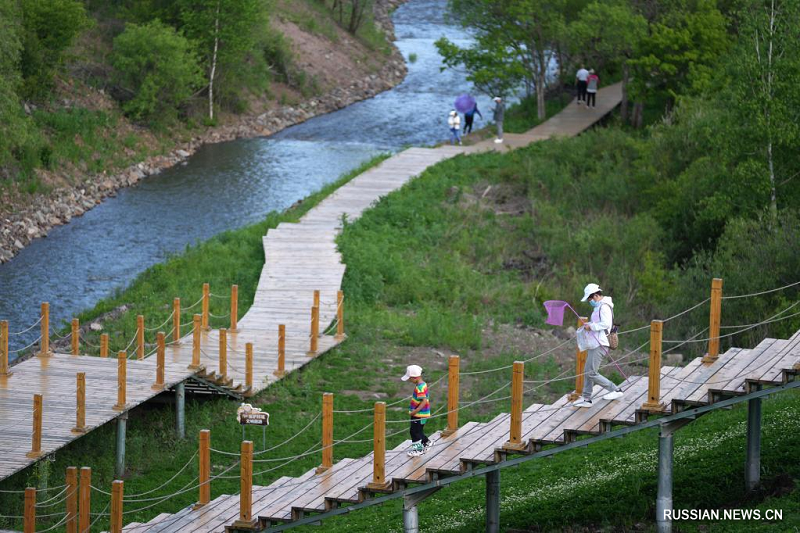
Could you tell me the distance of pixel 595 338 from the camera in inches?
709

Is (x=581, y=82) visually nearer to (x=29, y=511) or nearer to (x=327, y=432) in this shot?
(x=327, y=432)

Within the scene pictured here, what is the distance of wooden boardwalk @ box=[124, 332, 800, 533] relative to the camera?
17594mm

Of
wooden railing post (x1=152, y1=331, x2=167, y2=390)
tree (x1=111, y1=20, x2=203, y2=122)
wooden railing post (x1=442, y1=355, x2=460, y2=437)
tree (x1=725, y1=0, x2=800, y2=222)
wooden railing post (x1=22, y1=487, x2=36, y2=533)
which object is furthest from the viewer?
tree (x1=111, y1=20, x2=203, y2=122)

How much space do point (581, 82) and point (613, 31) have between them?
22.6ft

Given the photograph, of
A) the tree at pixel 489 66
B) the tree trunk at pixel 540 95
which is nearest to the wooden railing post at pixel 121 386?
the tree at pixel 489 66

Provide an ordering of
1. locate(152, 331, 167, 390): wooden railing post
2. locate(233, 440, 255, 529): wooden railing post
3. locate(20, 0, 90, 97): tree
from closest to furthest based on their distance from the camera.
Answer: locate(233, 440, 255, 529): wooden railing post
locate(152, 331, 167, 390): wooden railing post
locate(20, 0, 90, 97): tree

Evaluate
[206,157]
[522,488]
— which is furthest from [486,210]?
[522,488]

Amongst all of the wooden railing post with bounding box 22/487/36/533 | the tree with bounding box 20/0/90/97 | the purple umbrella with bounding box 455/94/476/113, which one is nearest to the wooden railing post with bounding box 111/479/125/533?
the wooden railing post with bounding box 22/487/36/533

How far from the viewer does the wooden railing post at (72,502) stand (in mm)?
18641

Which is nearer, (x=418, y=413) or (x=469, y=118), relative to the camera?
(x=418, y=413)

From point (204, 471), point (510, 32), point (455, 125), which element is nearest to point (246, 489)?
point (204, 471)

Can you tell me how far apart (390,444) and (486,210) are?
17963mm

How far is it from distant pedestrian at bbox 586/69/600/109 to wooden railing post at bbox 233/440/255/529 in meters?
38.2

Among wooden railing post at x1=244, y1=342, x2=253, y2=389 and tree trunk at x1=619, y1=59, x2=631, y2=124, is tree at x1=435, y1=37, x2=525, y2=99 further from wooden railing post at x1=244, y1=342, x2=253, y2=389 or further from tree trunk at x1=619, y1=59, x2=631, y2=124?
wooden railing post at x1=244, y1=342, x2=253, y2=389
